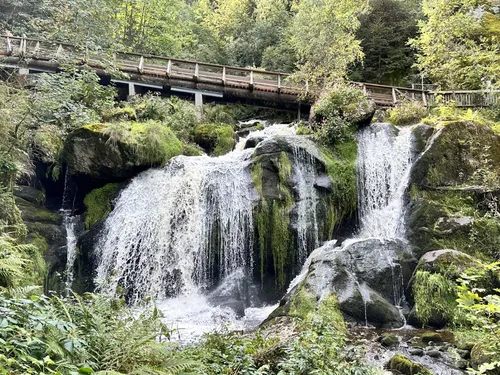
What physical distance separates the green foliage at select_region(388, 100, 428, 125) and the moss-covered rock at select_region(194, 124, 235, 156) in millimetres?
6235

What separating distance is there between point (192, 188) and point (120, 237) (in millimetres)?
2575

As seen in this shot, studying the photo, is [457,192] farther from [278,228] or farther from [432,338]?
[432,338]

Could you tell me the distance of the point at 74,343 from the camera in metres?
3.14

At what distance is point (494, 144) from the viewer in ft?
38.3

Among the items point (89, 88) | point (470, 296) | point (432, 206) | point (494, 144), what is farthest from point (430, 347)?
point (89, 88)

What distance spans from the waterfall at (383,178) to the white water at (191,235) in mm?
1713

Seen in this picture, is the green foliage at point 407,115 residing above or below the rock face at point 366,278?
above

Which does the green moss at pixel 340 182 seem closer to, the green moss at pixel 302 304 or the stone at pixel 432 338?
the green moss at pixel 302 304

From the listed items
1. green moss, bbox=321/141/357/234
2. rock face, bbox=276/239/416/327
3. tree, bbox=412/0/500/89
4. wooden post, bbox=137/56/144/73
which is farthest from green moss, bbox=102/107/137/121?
tree, bbox=412/0/500/89

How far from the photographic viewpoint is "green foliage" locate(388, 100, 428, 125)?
14156 mm

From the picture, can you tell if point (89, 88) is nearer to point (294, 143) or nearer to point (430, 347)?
point (294, 143)

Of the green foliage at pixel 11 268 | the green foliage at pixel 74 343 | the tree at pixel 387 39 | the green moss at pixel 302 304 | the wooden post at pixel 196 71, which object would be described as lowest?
the green moss at pixel 302 304

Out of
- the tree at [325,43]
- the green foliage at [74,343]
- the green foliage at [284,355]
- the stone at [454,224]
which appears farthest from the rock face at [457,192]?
the green foliage at [74,343]

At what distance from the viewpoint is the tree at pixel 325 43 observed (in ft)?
58.2
